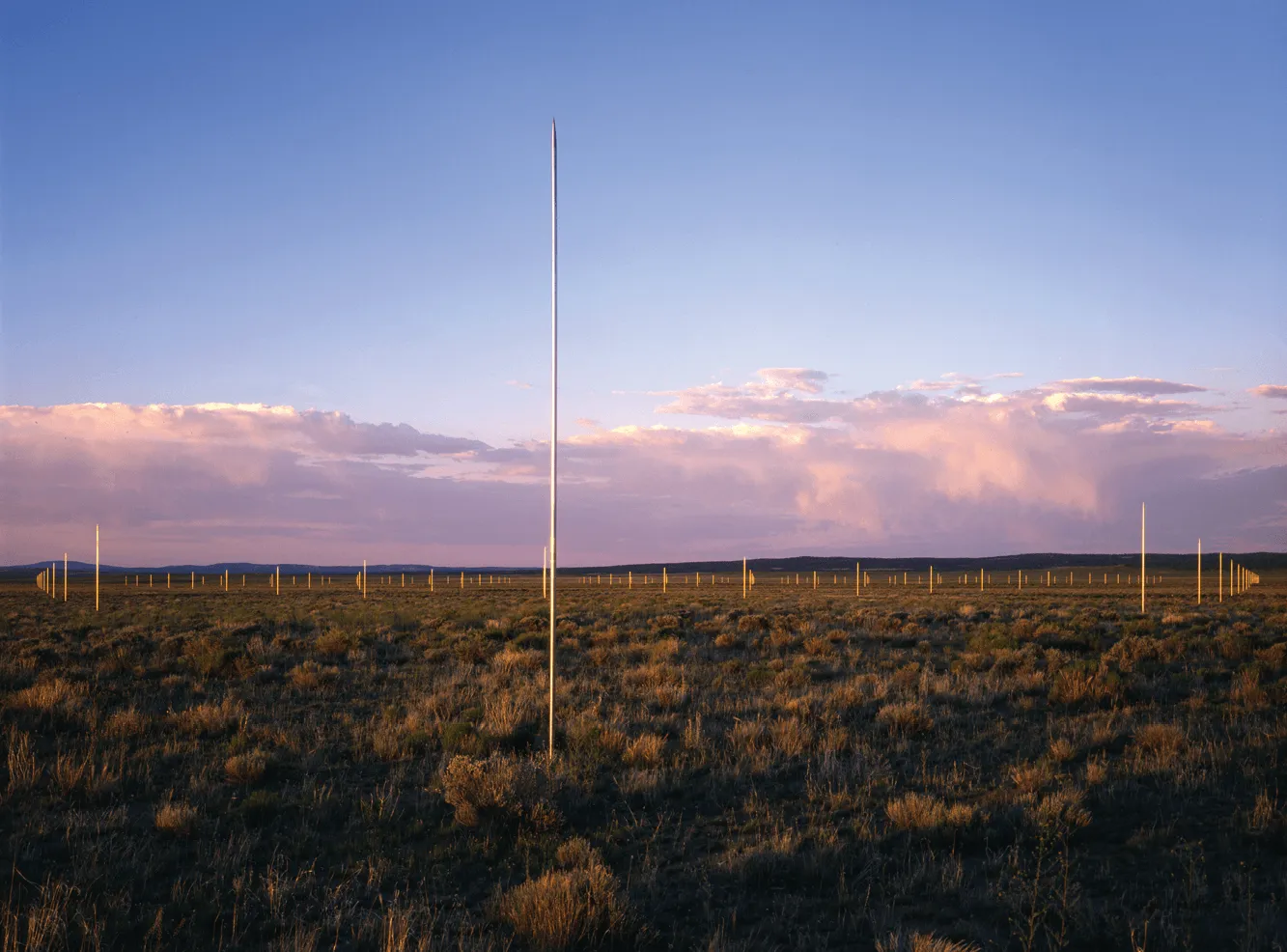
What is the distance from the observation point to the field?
5.50 m

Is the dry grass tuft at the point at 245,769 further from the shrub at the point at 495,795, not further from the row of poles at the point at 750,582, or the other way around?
the row of poles at the point at 750,582

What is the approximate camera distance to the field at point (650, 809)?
550 cm

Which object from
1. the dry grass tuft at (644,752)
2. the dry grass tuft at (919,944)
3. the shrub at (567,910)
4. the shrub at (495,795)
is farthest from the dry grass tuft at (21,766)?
the dry grass tuft at (919,944)

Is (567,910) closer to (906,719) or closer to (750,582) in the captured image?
(906,719)

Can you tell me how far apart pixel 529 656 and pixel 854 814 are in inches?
432

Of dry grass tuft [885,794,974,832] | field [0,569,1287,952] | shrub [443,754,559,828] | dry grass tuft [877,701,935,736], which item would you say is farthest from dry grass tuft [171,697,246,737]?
dry grass tuft [877,701,935,736]

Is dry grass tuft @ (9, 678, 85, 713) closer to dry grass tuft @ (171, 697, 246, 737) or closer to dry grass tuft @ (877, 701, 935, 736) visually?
dry grass tuft @ (171, 697, 246, 737)

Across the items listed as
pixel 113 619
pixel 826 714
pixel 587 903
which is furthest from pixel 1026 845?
pixel 113 619

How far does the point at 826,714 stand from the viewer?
38.0ft

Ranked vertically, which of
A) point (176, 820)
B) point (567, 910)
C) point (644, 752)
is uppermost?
point (567, 910)

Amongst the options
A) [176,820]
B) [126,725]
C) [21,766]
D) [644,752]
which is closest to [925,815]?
[644,752]

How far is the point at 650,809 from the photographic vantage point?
320 inches

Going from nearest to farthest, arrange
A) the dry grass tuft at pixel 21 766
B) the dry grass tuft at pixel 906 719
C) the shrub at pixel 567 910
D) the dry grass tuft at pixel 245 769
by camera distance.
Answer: the shrub at pixel 567 910 → the dry grass tuft at pixel 21 766 → the dry grass tuft at pixel 245 769 → the dry grass tuft at pixel 906 719

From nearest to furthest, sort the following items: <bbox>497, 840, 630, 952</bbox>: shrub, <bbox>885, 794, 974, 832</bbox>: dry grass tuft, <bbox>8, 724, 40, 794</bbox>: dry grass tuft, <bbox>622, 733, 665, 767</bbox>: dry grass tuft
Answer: <bbox>497, 840, 630, 952</bbox>: shrub < <bbox>885, 794, 974, 832</bbox>: dry grass tuft < <bbox>8, 724, 40, 794</bbox>: dry grass tuft < <bbox>622, 733, 665, 767</bbox>: dry grass tuft
